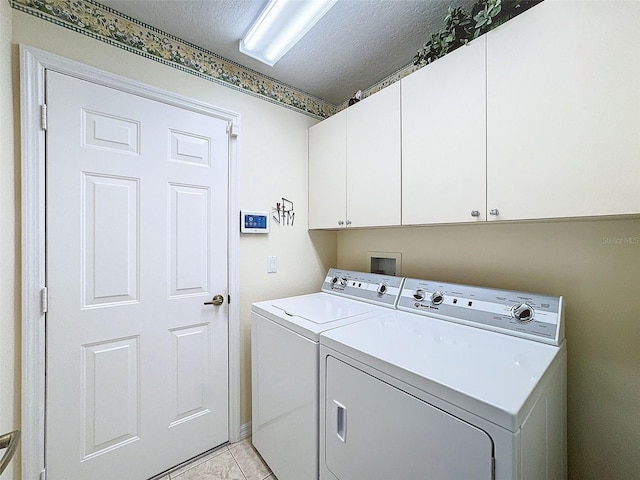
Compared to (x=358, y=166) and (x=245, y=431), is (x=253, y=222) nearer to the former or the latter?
(x=358, y=166)

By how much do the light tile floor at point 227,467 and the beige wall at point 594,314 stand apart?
1592 millimetres

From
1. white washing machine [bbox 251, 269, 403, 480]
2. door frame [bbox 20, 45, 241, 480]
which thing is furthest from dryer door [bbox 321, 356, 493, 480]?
door frame [bbox 20, 45, 241, 480]

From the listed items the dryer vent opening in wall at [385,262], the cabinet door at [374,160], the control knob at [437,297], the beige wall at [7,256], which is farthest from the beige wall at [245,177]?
the control knob at [437,297]

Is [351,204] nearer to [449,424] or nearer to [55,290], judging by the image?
[449,424]

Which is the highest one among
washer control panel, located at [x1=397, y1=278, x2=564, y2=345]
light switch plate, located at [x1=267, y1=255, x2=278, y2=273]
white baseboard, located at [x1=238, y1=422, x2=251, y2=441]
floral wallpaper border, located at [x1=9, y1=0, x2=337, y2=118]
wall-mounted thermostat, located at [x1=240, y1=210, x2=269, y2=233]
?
floral wallpaper border, located at [x1=9, y1=0, x2=337, y2=118]

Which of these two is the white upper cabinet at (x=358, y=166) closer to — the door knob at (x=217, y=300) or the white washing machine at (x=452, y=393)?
the white washing machine at (x=452, y=393)

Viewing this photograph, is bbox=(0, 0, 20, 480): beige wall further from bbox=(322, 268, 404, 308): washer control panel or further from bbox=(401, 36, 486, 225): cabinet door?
bbox=(401, 36, 486, 225): cabinet door

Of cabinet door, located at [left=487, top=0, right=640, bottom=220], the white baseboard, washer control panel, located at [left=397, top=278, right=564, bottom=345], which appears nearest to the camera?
cabinet door, located at [left=487, top=0, right=640, bottom=220]

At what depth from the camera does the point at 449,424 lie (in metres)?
0.75

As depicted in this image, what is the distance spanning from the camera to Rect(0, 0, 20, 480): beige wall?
1087mm

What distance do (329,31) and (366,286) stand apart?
5.10ft

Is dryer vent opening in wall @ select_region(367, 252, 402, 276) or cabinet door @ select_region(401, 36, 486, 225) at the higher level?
cabinet door @ select_region(401, 36, 486, 225)

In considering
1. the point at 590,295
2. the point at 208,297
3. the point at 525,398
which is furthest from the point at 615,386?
the point at 208,297

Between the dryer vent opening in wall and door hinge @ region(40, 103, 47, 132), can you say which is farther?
the dryer vent opening in wall
